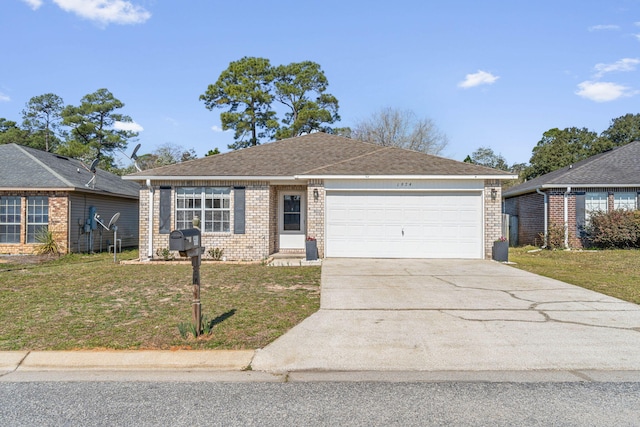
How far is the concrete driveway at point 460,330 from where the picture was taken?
4629mm

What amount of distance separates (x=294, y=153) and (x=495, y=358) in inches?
485

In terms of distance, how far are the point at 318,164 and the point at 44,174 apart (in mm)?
10415

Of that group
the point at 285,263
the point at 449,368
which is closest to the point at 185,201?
the point at 285,263

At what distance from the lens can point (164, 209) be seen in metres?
13.7

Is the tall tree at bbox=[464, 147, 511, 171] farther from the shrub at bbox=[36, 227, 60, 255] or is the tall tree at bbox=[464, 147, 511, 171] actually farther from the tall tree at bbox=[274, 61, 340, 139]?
the shrub at bbox=[36, 227, 60, 255]

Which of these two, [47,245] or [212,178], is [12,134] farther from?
[212,178]

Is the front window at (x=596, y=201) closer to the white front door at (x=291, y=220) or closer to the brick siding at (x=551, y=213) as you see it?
the brick siding at (x=551, y=213)

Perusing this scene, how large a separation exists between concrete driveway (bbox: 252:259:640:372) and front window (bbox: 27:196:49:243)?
1209cm

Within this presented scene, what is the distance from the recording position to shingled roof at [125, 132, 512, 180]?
43.2 feet

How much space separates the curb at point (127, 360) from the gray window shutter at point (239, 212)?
8.82 meters

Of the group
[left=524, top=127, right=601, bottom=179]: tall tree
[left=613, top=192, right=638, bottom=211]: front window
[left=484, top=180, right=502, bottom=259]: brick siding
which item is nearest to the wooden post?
[left=484, top=180, right=502, bottom=259]: brick siding

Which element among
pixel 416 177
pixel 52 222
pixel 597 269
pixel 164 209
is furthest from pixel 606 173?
pixel 52 222

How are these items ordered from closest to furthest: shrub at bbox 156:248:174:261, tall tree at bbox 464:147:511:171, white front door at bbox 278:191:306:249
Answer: shrub at bbox 156:248:174:261
white front door at bbox 278:191:306:249
tall tree at bbox 464:147:511:171

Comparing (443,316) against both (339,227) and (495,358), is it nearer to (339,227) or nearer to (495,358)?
(495,358)
